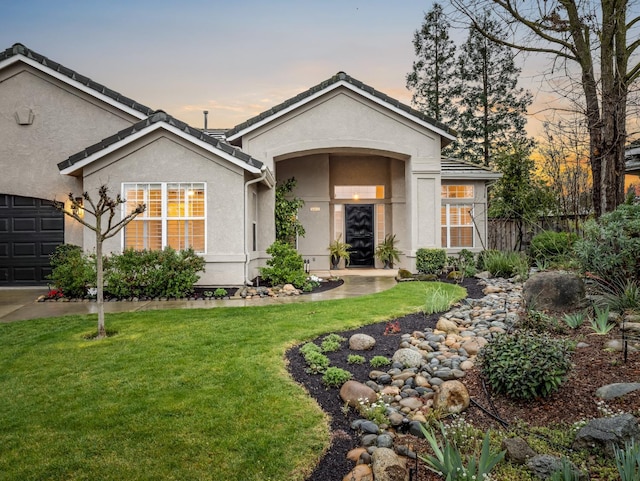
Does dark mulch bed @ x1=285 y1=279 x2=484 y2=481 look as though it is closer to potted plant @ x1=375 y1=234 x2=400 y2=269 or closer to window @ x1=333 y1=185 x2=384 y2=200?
potted plant @ x1=375 y1=234 x2=400 y2=269

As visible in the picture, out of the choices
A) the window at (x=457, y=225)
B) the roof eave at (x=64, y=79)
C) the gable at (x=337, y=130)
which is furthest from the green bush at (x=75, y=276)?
the window at (x=457, y=225)

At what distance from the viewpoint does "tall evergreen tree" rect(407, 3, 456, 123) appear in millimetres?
25281

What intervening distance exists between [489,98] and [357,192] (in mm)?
14069

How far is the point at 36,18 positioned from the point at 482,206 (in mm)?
16363

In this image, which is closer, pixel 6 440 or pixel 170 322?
pixel 6 440

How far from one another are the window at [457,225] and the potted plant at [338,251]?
11.8 feet

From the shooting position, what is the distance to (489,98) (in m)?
25.4

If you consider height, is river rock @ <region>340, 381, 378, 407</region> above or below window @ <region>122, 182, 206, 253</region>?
below

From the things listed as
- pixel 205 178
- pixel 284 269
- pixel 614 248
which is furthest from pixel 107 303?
pixel 614 248

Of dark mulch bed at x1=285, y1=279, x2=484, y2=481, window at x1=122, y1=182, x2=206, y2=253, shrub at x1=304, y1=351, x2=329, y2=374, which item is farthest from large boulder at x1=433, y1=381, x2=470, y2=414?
window at x1=122, y1=182, x2=206, y2=253

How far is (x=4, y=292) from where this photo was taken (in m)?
11.2

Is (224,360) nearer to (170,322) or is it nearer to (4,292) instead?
(170,322)

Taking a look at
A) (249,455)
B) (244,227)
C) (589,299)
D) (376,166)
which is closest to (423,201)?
(376,166)

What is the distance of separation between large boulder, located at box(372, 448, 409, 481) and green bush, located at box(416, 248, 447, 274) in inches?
407
